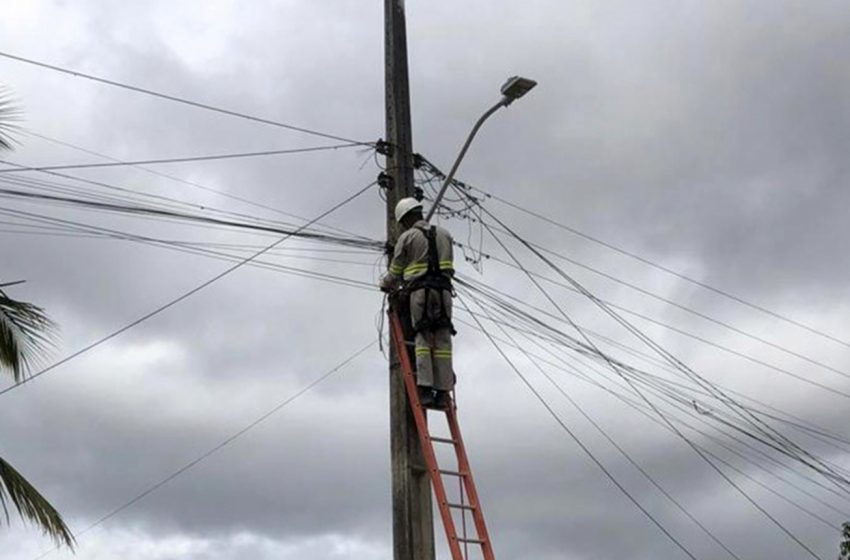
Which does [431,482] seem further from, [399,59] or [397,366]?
[399,59]

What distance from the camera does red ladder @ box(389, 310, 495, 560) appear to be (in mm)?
7914

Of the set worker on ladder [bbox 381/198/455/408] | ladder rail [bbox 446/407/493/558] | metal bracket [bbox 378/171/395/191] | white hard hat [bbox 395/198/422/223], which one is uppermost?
metal bracket [bbox 378/171/395/191]

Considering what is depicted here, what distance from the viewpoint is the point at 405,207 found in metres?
9.33

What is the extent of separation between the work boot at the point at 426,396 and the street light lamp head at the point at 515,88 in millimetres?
2312

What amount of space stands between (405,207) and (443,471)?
2171 mm

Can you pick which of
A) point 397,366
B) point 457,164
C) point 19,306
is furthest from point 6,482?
point 457,164

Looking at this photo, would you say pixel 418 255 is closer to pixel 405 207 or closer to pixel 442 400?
pixel 405 207

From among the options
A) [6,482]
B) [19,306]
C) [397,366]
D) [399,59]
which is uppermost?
[399,59]

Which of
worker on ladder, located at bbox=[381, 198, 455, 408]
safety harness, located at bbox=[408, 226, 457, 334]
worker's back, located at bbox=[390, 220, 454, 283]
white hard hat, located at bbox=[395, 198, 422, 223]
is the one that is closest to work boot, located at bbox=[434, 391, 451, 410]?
worker on ladder, located at bbox=[381, 198, 455, 408]

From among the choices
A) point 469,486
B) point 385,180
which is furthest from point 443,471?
point 385,180

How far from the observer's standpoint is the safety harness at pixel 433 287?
880 cm

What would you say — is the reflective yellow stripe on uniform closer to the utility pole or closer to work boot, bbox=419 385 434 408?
the utility pole

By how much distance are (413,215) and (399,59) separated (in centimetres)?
173

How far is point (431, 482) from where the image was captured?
846 centimetres
